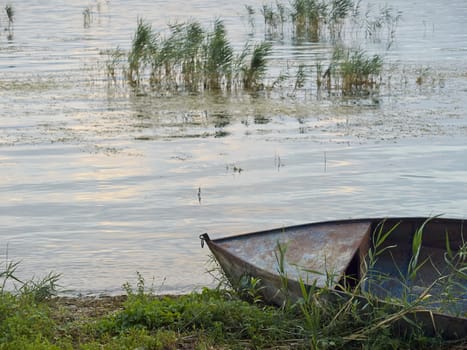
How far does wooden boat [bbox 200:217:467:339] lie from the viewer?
635 centimetres

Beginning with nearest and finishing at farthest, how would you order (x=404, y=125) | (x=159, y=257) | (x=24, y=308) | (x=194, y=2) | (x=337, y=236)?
(x=24, y=308)
(x=337, y=236)
(x=159, y=257)
(x=404, y=125)
(x=194, y=2)

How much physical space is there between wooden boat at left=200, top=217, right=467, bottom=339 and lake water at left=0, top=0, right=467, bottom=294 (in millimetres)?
1133

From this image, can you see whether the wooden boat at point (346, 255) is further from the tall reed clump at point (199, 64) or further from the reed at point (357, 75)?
the tall reed clump at point (199, 64)

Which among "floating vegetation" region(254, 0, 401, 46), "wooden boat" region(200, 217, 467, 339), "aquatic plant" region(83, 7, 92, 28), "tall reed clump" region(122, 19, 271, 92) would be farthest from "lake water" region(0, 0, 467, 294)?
"aquatic plant" region(83, 7, 92, 28)

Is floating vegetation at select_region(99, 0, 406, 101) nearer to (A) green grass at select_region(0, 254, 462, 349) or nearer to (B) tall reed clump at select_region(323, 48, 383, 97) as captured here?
(B) tall reed clump at select_region(323, 48, 383, 97)

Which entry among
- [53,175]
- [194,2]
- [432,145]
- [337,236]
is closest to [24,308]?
[337,236]

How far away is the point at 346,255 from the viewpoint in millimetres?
6691

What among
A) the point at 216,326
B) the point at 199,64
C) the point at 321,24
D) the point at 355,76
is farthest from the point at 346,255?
the point at 321,24

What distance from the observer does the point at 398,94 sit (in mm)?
16984

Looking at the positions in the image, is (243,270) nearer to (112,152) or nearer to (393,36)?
(112,152)

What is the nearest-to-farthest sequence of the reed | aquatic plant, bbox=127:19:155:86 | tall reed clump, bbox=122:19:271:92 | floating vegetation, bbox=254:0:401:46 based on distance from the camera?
the reed → tall reed clump, bbox=122:19:271:92 → aquatic plant, bbox=127:19:155:86 → floating vegetation, bbox=254:0:401:46

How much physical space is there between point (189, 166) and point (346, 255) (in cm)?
554

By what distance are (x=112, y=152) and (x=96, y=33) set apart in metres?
17.8

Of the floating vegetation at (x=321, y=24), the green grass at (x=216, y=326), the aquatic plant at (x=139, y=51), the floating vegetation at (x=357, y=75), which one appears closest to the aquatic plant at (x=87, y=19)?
the floating vegetation at (x=321, y=24)
